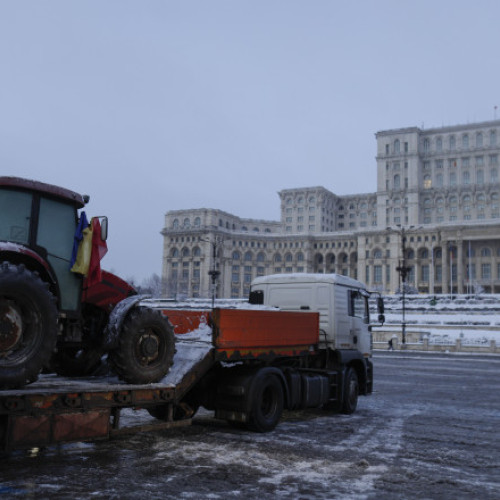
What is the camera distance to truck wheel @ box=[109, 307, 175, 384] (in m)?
7.78

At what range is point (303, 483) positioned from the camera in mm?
6734

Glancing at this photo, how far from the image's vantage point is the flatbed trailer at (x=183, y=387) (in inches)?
249

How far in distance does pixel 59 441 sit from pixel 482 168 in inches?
5983

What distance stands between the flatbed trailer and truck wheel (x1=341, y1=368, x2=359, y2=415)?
1.46 m

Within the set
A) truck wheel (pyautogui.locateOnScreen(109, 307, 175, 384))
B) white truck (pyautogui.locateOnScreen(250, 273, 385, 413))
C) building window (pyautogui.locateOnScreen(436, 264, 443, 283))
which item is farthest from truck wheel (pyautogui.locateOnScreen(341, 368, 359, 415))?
building window (pyautogui.locateOnScreen(436, 264, 443, 283))

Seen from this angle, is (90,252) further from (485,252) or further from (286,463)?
(485,252)

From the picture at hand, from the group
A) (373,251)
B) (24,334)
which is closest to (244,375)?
(24,334)

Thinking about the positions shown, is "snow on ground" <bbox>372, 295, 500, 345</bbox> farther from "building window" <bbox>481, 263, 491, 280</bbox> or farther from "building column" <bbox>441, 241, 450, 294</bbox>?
"building window" <bbox>481, 263, 491, 280</bbox>

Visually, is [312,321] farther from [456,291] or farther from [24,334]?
[456,291]

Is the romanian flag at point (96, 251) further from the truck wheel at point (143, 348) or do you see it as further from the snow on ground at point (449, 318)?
the snow on ground at point (449, 318)

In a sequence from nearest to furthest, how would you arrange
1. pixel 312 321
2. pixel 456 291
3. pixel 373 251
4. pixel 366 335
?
pixel 312 321
pixel 366 335
pixel 456 291
pixel 373 251

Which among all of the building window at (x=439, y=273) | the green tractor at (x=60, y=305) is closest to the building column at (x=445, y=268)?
the building window at (x=439, y=273)

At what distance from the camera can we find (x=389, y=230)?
134 m

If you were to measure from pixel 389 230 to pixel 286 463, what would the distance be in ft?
428
